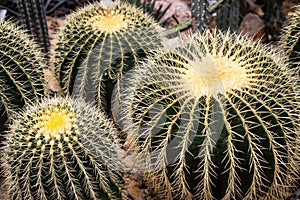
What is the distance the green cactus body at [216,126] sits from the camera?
2.41 metres

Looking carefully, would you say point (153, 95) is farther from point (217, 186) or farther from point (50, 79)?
point (50, 79)

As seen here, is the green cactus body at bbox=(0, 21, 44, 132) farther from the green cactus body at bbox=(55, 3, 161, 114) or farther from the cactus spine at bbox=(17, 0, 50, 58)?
the cactus spine at bbox=(17, 0, 50, 58)

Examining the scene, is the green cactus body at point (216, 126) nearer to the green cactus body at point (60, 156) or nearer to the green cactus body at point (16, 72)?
the green cactus body at point (60, 156)

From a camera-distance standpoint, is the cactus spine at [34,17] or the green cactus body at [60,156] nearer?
the green cactus body at [60,156]

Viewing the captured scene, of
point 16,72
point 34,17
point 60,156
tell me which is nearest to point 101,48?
point 16,72

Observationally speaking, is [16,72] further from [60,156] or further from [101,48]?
[60,156]

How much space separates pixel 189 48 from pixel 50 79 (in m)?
1.39

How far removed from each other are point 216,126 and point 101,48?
1.05 metres

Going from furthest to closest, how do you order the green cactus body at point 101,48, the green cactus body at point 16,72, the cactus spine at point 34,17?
1. the cactus spine at point 34,17
2. the green cactus body at point 101,48
3. the green cactus body at point 16,72

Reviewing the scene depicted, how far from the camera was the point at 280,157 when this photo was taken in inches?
99.0

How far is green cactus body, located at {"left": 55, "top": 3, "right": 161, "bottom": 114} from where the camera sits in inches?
125

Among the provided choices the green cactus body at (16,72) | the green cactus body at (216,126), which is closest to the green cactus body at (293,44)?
the green cactus body at (216,126)

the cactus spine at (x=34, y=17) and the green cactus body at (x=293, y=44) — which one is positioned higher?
the green cactus body at (x=293, y=44)

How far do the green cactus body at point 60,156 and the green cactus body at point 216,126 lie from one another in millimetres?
216
